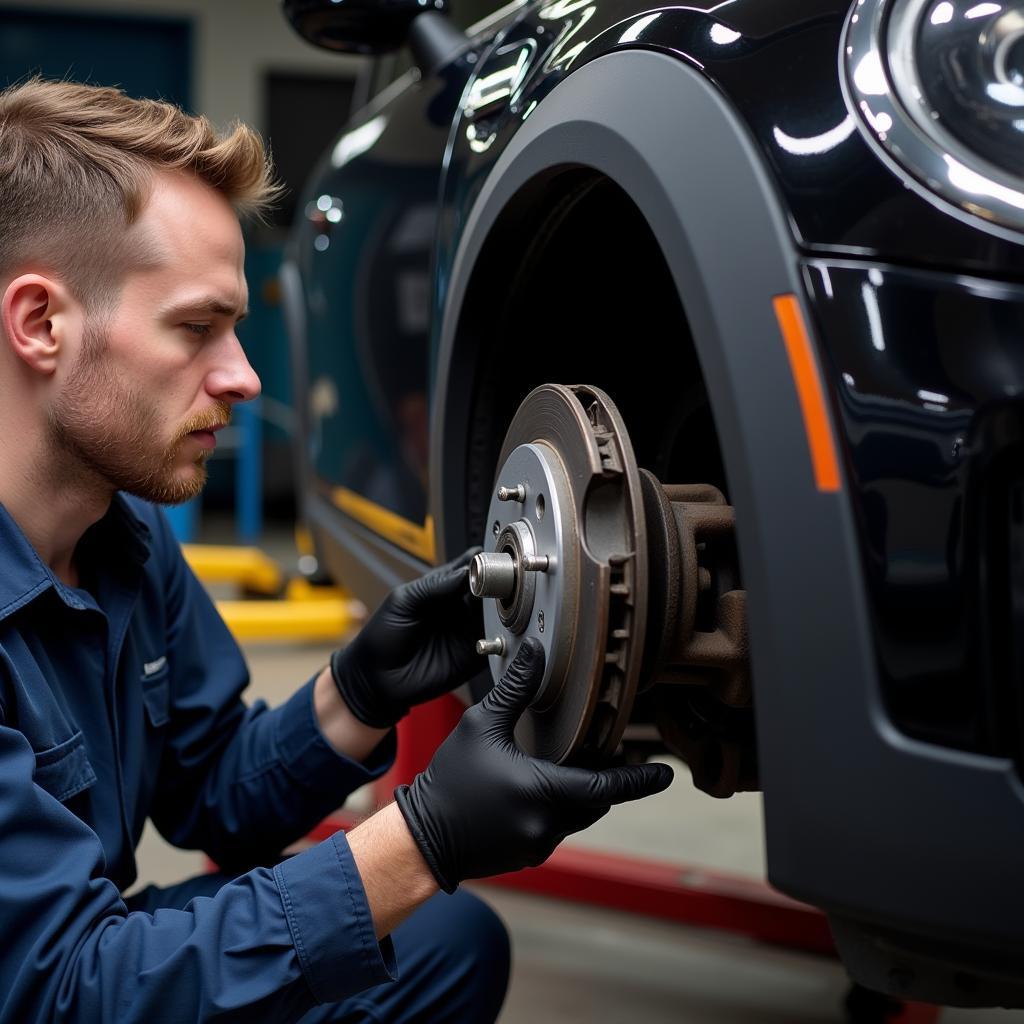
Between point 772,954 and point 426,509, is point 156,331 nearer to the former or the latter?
point 426,509

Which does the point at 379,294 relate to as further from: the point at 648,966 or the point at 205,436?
the point at 648,966

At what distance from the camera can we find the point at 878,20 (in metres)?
0.72

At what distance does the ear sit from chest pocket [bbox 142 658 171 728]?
0.33 meters

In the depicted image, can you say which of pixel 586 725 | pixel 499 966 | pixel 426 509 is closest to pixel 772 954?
pixel 499 966

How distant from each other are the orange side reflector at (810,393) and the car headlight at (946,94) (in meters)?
0.09

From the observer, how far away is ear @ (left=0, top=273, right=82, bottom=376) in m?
0.99

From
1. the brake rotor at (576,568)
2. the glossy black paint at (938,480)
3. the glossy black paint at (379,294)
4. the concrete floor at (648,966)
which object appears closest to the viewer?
the glossy black paint at (938,480)

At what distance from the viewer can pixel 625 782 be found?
35.5 inches

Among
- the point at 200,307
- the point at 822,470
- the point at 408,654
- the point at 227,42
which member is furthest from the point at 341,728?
the point at 227,42

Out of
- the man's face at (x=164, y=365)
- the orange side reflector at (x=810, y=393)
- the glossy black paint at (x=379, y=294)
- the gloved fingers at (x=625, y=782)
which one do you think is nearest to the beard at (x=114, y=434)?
the man's face at (x=164, y=365)

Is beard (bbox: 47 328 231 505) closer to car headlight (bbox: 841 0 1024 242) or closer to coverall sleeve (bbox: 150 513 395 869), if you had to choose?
coverall sleeve (bbox: 150 513 395 869)

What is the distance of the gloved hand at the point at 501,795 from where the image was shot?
888 millimetres

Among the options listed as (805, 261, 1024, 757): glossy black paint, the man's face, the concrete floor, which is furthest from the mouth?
the concrete floor

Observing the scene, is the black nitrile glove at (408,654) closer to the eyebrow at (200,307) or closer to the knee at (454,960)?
the knee at (454,960)
